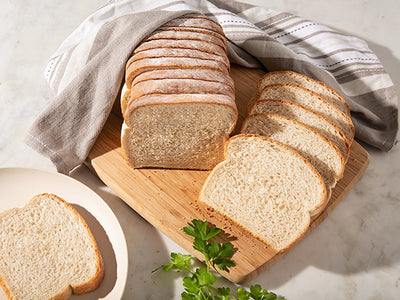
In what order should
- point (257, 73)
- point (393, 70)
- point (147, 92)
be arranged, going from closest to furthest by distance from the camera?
point (147, 92)
point (257, 73)
point (393, 70)

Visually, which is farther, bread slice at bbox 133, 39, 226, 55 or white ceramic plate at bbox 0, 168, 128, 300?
bread slice at bbox 133, 39, 226, 55

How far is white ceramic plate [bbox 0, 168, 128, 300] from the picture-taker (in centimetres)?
290

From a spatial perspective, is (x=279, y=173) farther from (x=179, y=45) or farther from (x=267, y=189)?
(x=179, y=45)

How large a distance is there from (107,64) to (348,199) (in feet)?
6.78

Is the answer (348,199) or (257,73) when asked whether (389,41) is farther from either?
(348,199)

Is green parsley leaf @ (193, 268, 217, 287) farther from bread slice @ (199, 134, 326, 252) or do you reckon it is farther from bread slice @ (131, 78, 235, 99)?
bread slice @ (131, 78, 235, 99)

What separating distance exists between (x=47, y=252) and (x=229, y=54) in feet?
6.90

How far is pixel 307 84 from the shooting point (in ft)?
11.9


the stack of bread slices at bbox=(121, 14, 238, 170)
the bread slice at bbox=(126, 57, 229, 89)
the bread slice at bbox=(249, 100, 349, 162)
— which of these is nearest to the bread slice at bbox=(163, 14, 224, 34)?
the stack of bread slices at bbox=(121, 14, 238, 170)

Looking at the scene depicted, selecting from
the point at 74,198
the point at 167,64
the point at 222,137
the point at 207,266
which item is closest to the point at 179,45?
the point at 167,64

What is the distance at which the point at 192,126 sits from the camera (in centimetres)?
314

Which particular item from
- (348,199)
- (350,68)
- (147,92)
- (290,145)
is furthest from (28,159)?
(350,68)

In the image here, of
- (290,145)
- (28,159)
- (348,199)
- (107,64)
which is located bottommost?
(348,199)

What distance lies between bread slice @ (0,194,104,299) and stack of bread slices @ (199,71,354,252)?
857 mm
